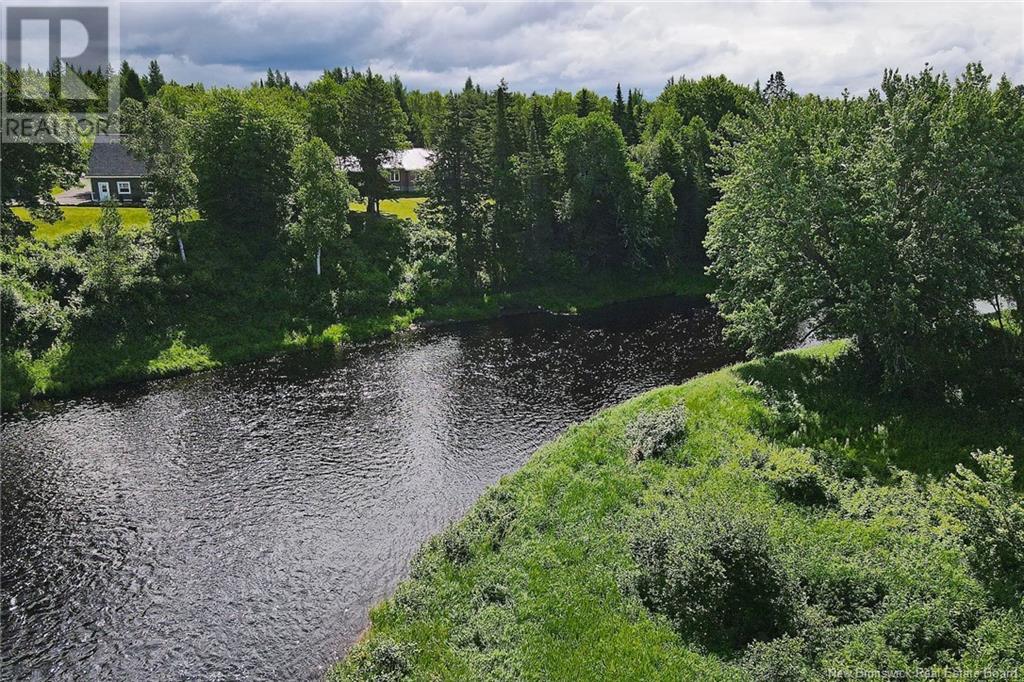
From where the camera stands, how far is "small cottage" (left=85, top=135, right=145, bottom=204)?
236ft

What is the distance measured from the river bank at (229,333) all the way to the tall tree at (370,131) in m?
18.6

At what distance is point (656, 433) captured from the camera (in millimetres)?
29391

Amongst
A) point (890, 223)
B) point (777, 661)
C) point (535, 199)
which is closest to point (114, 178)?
point (535, 199)

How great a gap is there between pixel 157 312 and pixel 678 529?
151 feet

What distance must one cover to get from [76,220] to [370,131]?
30274mm

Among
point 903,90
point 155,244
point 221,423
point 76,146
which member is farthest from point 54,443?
point 903,90

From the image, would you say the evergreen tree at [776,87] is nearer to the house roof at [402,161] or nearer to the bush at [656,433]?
the house roof at [402,161]

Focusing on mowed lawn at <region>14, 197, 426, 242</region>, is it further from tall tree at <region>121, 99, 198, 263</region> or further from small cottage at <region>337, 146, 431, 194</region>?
small cottage at <region>337, 146, 431, 194</region>

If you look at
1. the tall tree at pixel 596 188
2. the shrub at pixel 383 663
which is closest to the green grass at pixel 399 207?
the tall tree at pixel 596 188

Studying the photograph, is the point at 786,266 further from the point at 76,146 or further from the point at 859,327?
the point at 76,146

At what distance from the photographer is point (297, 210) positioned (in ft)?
220

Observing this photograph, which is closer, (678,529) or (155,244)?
(678,529)

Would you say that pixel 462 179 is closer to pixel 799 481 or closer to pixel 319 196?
pixel 319 196

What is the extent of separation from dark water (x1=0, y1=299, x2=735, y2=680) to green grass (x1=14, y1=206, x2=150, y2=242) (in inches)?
959
